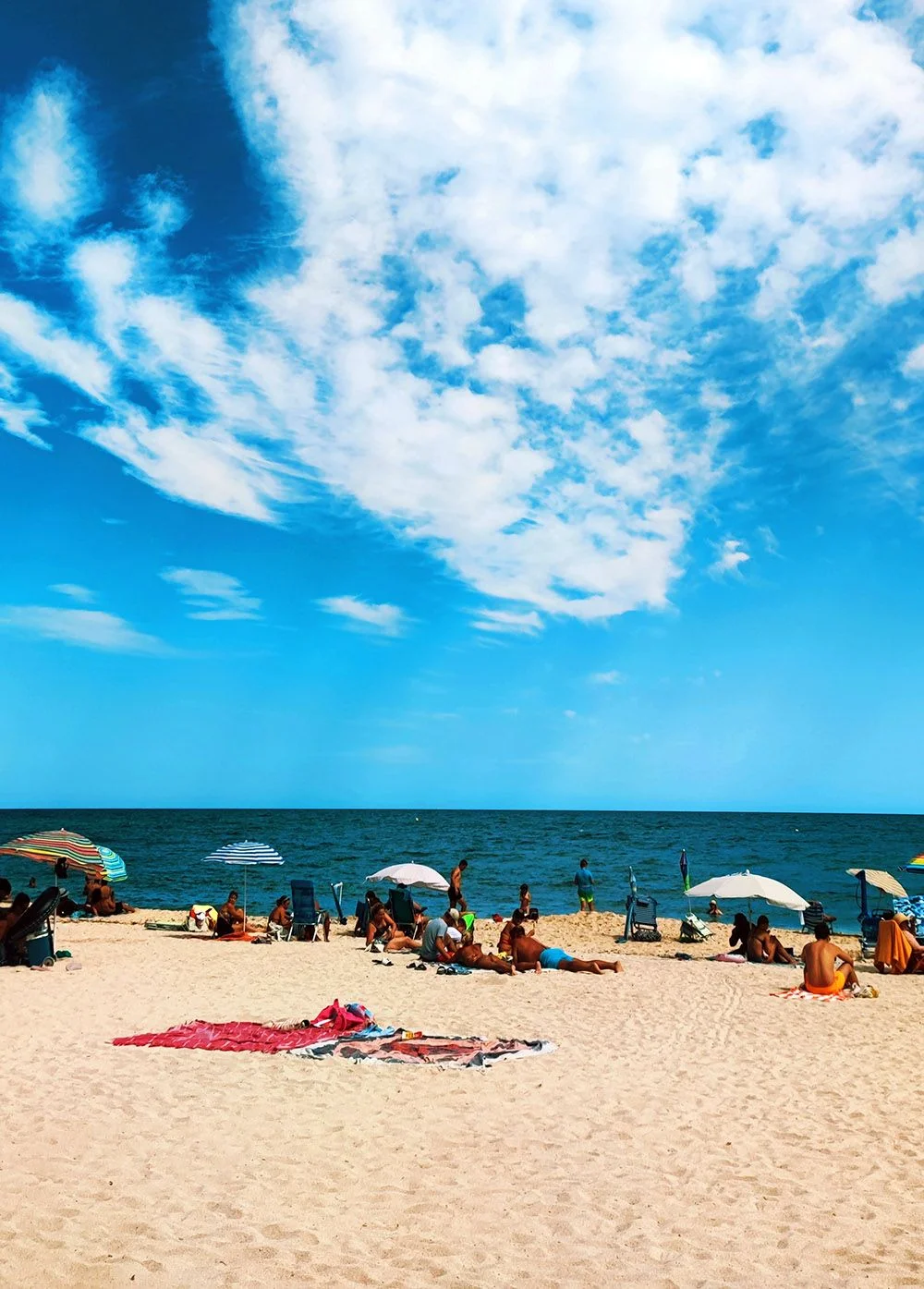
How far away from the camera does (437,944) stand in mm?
14711

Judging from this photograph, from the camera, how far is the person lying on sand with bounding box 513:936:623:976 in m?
14.1

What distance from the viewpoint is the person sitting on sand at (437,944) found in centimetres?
1450

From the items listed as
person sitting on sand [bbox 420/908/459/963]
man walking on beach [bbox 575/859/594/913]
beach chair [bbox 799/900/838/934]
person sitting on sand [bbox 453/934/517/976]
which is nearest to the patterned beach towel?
person sitting on sand [bbox 453/934/517/976]

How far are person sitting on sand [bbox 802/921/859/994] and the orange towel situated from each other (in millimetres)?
2383

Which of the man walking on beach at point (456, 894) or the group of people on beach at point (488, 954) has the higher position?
the man walking on beach at point (456, 894)

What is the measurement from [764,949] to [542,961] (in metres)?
4.43

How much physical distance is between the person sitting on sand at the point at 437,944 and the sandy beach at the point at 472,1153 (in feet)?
9.91

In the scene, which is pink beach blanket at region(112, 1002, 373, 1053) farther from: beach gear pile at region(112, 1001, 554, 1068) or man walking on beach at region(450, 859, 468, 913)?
man walking on beach at region(450, 859, 468, 913)

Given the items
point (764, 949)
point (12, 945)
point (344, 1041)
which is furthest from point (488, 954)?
point (12, 945)

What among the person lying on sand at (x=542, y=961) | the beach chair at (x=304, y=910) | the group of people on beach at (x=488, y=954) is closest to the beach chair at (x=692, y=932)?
the group of people on beach at (x=488, y=954)

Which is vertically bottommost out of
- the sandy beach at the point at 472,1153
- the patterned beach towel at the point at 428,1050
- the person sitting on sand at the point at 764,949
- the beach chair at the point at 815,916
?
the sandy beach at the point at 472,1153

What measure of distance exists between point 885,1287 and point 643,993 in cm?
835

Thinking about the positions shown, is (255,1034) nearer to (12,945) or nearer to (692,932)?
(12,945)

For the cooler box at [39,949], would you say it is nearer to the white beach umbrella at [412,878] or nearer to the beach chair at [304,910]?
the beach chair at [304,910]
